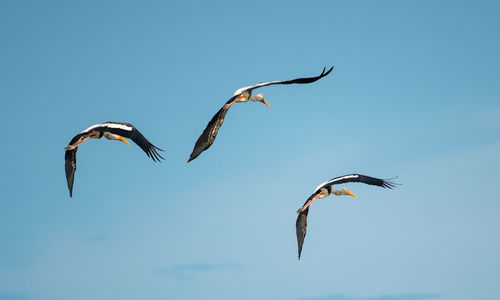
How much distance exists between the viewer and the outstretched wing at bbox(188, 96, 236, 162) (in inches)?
627

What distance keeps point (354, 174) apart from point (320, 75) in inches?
576

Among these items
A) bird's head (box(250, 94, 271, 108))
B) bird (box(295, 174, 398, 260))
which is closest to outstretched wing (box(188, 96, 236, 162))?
bird's head (box(250, 94, 271, 108))

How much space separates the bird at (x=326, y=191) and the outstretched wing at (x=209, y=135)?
1080 centimetres

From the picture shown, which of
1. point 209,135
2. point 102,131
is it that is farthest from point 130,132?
point 209,135

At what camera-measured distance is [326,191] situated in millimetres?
28219

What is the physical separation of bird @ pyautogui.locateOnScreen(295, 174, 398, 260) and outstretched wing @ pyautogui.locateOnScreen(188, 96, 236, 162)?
10.8 metres

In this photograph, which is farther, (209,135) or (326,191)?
(326,191)

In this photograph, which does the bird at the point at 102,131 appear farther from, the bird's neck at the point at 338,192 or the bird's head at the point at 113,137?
the bird's neck at the point at 338,192

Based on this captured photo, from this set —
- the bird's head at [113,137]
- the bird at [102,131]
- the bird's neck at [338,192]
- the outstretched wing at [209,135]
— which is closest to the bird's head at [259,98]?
the bird at [102,131]

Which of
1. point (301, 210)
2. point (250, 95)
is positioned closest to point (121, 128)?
point (250, 95)

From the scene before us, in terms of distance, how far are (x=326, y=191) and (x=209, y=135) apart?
13242mm

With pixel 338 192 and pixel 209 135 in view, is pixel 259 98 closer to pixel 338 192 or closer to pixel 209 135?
pixel 209 135

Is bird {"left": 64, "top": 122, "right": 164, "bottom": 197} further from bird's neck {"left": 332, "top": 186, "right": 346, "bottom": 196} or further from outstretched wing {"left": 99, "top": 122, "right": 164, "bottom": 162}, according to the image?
bird's neck {"left": 332, "top": 186, "right": 346, "bottom": 196}

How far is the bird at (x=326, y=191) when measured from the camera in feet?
87.0
